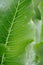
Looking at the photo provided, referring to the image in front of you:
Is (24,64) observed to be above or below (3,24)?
below

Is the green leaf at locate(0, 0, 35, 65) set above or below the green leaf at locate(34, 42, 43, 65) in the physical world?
above

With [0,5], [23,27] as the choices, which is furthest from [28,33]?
[0,5]

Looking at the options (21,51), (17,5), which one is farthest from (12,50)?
(17,5)

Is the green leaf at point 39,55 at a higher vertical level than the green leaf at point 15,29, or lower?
lower

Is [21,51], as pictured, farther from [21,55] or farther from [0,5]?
[0,5]

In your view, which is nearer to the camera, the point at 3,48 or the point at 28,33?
the point at 3,48

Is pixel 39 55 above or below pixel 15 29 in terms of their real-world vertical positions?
below
